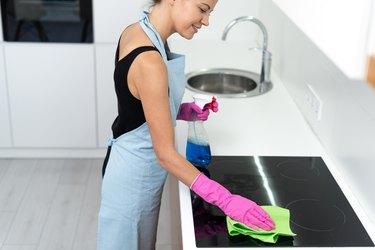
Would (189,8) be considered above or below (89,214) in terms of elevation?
above

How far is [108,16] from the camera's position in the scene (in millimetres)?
3195

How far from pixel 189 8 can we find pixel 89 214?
175cm

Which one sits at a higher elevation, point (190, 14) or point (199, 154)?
point (190, 14)

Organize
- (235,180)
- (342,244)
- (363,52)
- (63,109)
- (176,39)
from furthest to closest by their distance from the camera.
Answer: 1. (63,109)
2. (176,39)
3. (235,180)
4. (342,244)
5. (363,52)

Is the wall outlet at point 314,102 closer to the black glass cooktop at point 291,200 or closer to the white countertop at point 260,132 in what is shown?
the white countertop at point 260,132

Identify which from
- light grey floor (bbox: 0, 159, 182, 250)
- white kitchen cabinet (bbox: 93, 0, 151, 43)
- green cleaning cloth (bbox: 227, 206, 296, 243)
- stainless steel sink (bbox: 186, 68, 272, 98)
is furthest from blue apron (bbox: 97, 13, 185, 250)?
white kitchen cabinet (bbox: 93, 0, 151, 43)

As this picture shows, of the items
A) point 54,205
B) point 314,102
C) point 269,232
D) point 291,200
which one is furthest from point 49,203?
point 269,232

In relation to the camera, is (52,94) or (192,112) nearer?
(192,112)

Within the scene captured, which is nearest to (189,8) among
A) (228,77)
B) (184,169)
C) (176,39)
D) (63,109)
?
(184,169)

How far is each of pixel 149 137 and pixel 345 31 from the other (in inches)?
37.6

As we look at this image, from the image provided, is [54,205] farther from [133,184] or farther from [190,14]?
[190,14]

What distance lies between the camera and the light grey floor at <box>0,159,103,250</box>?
2701 mm

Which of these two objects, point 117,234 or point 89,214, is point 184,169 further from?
point 89,214

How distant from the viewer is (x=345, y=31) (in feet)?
2.67
